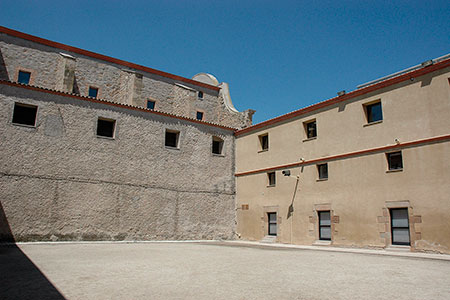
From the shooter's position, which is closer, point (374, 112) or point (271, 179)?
point (374, 112)

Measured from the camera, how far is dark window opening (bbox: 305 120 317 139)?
1691 cm

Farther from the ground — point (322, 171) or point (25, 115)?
point (25, 115)

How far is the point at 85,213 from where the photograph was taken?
15406 millimetres

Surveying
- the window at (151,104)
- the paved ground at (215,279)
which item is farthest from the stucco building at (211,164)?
the paved ground at (215,279)

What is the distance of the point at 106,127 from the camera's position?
17.3 m

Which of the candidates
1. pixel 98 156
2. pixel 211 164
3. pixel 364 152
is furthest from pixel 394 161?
pixel 98 156

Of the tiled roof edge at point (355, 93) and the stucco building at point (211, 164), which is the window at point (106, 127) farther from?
the tiled roof edge at point (355, 93)

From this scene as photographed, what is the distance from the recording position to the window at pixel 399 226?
12.7 m

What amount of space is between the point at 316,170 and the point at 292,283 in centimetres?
1075

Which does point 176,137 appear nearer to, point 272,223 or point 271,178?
point 271,178

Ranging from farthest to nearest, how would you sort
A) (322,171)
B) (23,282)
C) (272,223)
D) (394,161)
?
(272,223) < (322,171) < (394,161) < (23,282)

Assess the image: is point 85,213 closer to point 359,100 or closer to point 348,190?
point 348,190

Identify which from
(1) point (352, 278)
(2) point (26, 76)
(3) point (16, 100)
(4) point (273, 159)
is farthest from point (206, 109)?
(1) point (352, 278)

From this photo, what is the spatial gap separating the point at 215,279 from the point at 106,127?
42.4 ft
